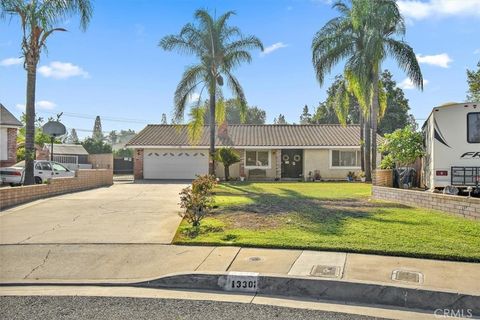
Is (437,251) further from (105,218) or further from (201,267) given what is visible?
(105,218)

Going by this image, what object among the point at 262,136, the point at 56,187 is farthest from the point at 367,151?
the point at 56,187

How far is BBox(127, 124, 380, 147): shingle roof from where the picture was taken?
30594 mm

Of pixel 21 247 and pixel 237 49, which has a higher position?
pixel 237 49

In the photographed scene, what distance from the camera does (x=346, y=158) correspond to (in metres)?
30.8

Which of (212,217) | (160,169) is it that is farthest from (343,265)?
(160,169)

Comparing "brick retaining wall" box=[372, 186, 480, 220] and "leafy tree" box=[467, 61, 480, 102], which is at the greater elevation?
"leafy tree" box=[467, 61, 480, 102]

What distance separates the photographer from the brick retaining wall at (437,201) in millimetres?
9852

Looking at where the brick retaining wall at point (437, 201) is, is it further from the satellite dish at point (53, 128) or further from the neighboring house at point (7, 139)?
the satellite dish at point (53, 128)

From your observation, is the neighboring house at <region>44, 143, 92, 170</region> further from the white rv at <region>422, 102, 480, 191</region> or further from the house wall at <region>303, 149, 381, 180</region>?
the white rv at <region>422, 102, 480, 191</region>

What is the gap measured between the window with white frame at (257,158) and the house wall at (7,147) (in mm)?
14599

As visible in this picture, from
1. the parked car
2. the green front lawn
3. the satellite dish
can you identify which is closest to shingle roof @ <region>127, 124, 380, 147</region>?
the satellite dish

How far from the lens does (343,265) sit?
21.1ft

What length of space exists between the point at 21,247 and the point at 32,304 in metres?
3.06

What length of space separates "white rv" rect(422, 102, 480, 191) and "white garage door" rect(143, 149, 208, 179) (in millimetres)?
19498
